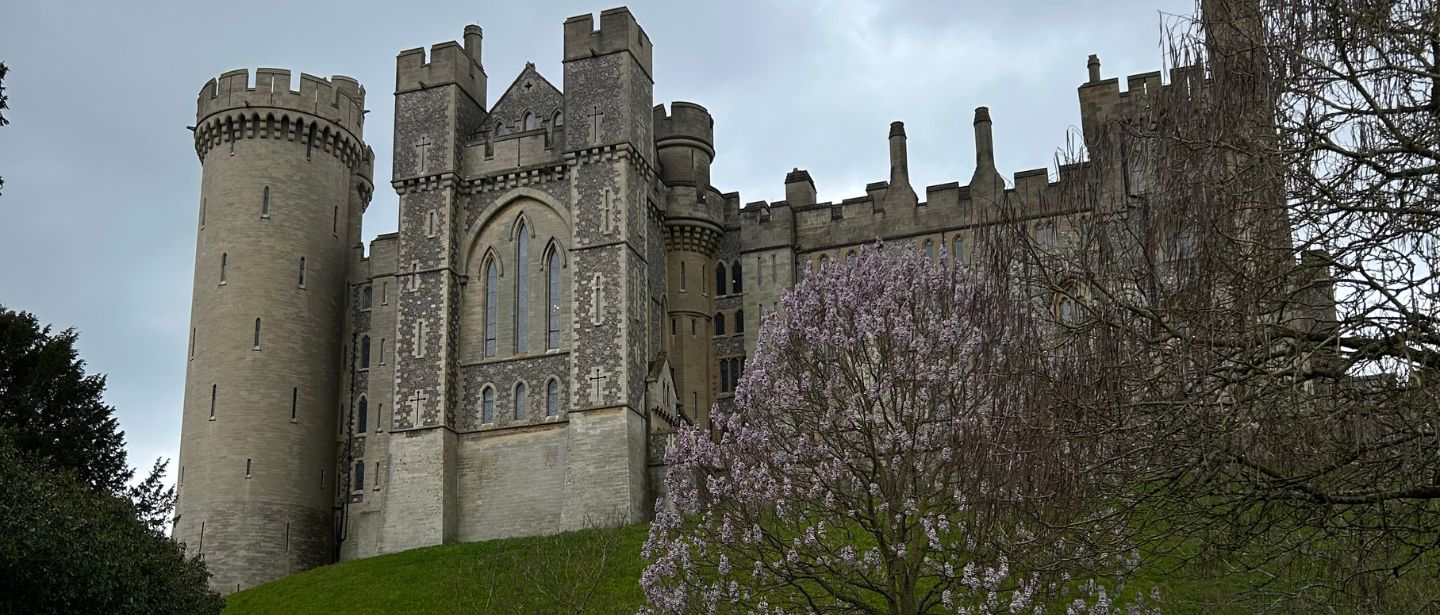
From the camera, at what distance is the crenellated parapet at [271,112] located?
145ft

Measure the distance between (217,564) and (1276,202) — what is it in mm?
35173

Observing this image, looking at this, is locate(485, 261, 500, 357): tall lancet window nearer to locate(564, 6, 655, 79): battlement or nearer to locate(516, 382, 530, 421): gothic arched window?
locate(516, 382, 530, 421): gothic arched window

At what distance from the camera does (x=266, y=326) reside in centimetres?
4272

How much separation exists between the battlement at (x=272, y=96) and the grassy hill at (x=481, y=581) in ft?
51.2

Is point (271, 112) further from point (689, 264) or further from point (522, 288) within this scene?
point (689, 264)

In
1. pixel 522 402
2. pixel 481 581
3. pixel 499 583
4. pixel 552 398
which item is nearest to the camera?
pixel 499 583

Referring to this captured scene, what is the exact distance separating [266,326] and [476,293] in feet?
21.3

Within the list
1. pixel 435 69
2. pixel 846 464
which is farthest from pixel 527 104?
pixel 846 464

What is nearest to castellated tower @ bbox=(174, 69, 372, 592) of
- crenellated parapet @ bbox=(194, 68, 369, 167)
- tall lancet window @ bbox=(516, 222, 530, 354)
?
crenellated parapet @ bbox=(194, 68, 369, 167)

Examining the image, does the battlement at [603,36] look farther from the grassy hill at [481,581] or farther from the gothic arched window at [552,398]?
the grassy hill at [481,581]

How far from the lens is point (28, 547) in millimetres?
18578

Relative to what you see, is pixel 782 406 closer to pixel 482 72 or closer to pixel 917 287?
pixel 917 287

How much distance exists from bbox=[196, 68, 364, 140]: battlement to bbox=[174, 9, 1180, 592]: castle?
0.08 m

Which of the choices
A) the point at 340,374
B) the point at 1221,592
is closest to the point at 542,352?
the point at 340,374
